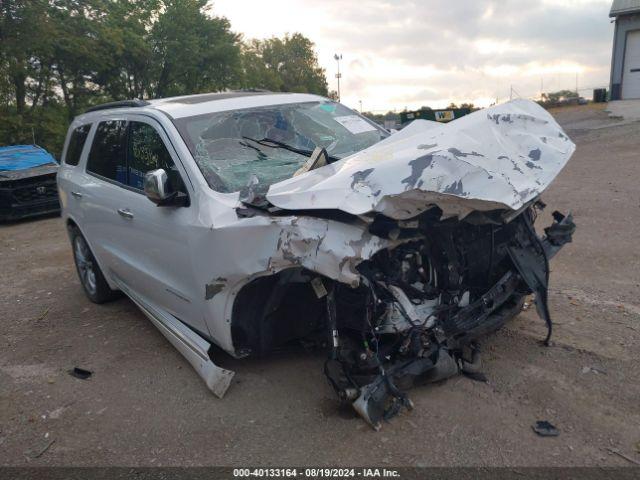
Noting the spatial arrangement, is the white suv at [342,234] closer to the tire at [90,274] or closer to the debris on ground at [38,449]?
the debris on ground at [38,449]

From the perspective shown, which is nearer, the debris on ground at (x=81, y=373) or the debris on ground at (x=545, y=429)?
the debris on ground at (x=545, y=429)

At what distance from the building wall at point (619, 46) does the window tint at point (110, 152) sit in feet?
75.1

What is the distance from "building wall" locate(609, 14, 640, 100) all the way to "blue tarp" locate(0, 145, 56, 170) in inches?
836

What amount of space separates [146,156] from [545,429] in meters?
3.25

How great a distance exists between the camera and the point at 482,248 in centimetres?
326

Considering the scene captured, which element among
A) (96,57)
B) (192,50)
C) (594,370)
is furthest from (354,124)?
(192,50)

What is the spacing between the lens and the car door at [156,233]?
11.6ft

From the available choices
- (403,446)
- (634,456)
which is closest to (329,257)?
(403,446)

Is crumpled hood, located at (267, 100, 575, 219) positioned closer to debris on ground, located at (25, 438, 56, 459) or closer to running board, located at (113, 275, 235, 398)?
running board, located at (113, 275, 235, 398)

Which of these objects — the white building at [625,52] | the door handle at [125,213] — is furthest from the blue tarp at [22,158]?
the white building at [625,52]

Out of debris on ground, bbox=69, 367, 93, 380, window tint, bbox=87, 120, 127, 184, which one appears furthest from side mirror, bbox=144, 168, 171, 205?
debris on ground, bbox=69, 367, 93, 380

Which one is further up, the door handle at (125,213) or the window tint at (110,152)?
the window tint at (110,152)

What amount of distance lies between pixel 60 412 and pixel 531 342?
321 centimetres

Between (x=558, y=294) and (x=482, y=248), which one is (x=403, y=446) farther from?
(x=558, y=294)
